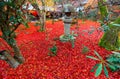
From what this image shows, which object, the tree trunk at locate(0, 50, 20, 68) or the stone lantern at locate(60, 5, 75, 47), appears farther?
the stone lantern at locate(60, 5, 75, 47)

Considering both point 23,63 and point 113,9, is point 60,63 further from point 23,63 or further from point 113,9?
point 113,9

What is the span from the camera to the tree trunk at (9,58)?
6.32 meters

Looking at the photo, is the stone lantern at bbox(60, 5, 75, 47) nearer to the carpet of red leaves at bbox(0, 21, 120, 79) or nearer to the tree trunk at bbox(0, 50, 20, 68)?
the carpet of red leaves at bbox(0, 21, 120, 79)

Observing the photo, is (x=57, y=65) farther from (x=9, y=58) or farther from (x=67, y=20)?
(x=67, y=20)

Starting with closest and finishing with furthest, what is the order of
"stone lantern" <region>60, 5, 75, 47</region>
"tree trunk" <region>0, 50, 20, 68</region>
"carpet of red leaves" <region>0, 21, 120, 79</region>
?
"carpet of red leaves" <region>0, 21, 120, 79</region>
"tree trunk" <region>0, 50, 20, 68</region>
"stone lantern" <region>60, 5, 75, 47</region>

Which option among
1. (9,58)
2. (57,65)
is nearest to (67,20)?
(57,65)

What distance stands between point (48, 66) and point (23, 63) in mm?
1026

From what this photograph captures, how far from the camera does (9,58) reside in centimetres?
645

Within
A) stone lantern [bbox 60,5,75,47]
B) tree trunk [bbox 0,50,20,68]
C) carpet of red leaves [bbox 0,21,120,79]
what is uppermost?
stone lantern [bbox 60,5,75,47]

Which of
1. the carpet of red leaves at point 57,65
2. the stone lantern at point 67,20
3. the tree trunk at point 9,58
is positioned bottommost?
the carpet of red leaves at point 57,65

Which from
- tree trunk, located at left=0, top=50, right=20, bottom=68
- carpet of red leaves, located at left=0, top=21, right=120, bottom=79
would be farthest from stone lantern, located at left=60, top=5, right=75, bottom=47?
tree trunk, located at left=0, top=50, right=20, bottom=68

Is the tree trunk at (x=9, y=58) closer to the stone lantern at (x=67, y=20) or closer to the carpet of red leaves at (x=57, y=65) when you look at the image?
the carpet of red leaves at (x=57, y=65)

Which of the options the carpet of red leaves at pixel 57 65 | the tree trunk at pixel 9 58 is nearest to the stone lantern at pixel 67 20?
the carpet of red leaves at pixel 57 65

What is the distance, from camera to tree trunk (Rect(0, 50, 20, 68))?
6.32m
